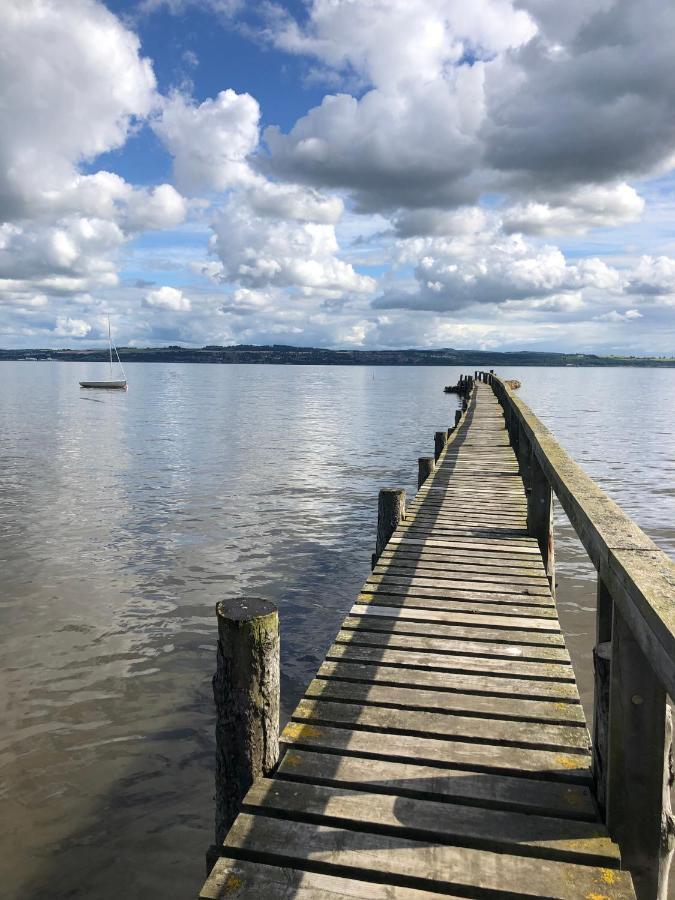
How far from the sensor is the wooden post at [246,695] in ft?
12.9

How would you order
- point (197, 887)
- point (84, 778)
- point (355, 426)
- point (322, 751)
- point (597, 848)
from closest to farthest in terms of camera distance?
point (597, 848)
point (322, 751)
point (197, 887)
point (84, 778)
point (355, 426)

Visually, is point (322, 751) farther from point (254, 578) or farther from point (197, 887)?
point (254, 578)

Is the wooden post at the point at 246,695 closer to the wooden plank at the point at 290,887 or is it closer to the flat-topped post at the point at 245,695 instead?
the flat-topped post at the point at 245,695

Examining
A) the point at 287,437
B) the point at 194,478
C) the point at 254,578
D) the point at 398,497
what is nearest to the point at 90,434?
the point at 287,437

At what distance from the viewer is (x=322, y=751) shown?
3953 mm

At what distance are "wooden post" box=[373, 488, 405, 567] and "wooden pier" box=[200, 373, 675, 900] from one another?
3.68 meters

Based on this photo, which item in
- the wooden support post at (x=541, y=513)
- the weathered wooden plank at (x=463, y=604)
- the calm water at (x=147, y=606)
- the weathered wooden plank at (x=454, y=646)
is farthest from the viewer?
the wooden support post at (x=541, y=513)

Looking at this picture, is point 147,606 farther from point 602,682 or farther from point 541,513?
point 602,682

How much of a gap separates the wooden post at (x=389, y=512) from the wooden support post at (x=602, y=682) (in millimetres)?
6018

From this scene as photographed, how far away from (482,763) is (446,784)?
0.93 feet

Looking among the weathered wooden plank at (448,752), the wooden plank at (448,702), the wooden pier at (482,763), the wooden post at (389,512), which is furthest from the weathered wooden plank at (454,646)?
the wooden post at (389,512)

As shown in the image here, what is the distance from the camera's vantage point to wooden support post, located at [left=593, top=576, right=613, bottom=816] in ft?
Result: 10.7

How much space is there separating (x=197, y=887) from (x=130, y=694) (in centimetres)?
317

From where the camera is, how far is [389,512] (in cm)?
959
